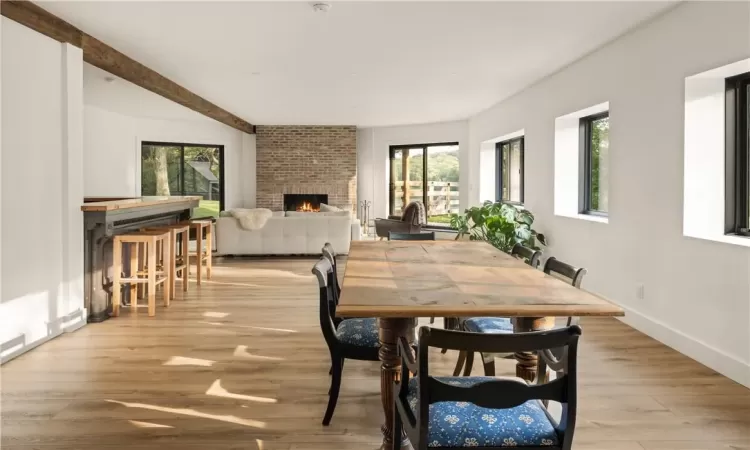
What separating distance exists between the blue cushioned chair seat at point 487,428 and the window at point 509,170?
24.2 ft

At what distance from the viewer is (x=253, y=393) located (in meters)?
2.97

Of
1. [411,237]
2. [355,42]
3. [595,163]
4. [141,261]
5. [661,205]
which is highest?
[355,42]

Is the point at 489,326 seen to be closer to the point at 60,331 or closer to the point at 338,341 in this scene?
the point at 338,341

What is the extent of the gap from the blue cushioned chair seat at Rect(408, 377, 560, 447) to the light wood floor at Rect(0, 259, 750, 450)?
854mm

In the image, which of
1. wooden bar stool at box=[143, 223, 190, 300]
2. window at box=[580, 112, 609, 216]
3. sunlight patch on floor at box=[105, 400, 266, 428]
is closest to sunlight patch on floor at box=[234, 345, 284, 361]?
sunlight patch on floor at box=[105, 400, 266, 428]

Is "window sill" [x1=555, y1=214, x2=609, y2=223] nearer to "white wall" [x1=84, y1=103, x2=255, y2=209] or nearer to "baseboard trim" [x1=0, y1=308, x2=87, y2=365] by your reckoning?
"baseboard trim" [x1=0, y1=308, x2=87, y2=365]

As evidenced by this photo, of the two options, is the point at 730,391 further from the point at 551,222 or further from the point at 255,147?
the point at 255,147

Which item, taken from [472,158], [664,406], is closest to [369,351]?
[664,406]

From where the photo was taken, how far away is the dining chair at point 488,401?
4.71ft

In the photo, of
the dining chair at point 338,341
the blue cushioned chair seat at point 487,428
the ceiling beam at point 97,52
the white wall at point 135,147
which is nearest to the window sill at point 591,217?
the dining chair at point 338,341

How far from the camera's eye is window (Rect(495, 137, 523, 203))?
8883 mm

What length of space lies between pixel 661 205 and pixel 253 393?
3.17m

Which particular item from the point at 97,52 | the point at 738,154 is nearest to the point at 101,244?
the point at 97,52

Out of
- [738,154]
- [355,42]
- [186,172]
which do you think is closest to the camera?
[738,154]
